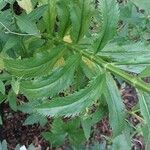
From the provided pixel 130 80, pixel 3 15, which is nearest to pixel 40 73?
pixel 130 80

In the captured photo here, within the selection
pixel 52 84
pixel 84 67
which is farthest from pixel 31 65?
pixel 84 67

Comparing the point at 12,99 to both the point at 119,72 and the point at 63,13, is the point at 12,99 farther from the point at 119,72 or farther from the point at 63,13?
→ the point at 119,72

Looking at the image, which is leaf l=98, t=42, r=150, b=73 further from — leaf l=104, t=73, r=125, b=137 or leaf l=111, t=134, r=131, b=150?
leaf l=111, t=134, r=131, b=150

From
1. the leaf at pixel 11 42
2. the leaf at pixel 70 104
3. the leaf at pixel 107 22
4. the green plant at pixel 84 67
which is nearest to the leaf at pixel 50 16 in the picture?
the green plant at pixel 84 67

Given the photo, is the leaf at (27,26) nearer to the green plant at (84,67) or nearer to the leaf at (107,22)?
the green plant at (84,67)

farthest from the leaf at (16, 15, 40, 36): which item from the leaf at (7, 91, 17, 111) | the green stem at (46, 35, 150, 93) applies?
the leaf at (7, 91, 17, 111)

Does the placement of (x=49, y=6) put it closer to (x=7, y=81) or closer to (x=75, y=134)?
(x=7, y=81)
